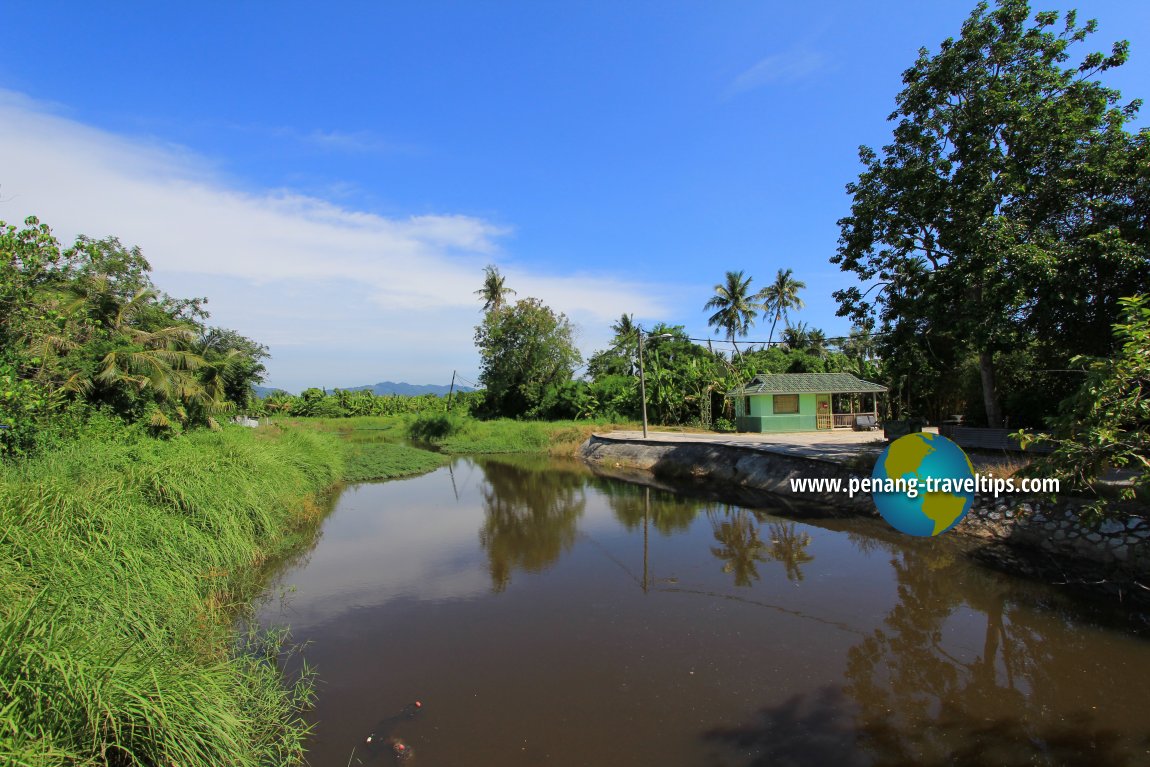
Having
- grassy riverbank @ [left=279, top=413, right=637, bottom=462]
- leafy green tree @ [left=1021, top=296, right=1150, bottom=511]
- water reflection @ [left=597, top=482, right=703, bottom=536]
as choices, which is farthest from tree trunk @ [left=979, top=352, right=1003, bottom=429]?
grassy riverbank @ [left=279, top=413, right=637, bottom=462]

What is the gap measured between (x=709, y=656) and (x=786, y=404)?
70.1 feet

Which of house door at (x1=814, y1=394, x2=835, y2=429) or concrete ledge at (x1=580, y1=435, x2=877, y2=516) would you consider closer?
concrete ledge at (x1=580, y1=435, x2=877, y2=516)

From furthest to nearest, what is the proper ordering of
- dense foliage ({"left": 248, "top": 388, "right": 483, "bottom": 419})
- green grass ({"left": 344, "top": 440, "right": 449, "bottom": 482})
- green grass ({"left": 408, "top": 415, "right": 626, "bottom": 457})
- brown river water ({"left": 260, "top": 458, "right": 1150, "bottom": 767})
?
1. dense foliage ({"left": 248, "top": 388, "right": 483, "bottom": 419})
2. green grass ({"left": 408, "top": 415, "right": 626, "bottom": 457})
3. green grass ({"left": 344, "top": 440, "right": 449, "bottom": 482})
4. brown river water ({"left": 260, "top": 458, "right": 1150, "bottom": 767})

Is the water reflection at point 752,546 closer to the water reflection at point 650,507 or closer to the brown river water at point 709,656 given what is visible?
the brown river water at point 709,656

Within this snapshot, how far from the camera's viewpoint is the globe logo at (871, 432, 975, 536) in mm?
9141

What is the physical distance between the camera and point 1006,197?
41.7 ft

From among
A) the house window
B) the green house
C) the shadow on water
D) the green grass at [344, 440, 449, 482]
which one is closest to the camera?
the shadow on water

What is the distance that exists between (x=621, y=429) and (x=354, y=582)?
69.3 ft

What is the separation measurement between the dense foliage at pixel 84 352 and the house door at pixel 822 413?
24083mm

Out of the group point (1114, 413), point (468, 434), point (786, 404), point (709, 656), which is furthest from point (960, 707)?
point (468, 434)

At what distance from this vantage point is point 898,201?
14.3 metres

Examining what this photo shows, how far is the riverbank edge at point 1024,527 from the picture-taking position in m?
7.69

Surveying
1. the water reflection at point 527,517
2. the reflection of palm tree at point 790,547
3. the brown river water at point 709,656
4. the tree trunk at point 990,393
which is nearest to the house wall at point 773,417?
the water reflection at point 527,517

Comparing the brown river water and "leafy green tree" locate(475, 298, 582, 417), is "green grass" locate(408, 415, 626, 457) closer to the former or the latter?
"leafy green tree" locate(475, 298, 582, 417)
